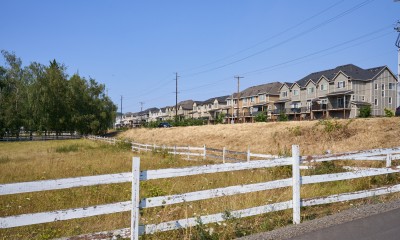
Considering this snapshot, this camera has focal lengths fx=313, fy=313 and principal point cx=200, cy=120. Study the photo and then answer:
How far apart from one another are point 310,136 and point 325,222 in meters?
20.9

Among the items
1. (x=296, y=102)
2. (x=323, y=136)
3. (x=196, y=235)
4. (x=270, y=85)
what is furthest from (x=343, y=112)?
(x=196, y=235)

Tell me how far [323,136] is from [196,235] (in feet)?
70.7

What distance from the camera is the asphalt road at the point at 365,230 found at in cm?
446

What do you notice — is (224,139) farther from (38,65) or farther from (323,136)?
(38,65)

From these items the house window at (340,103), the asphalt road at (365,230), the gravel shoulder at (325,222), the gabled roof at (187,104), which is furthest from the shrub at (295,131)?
the gabled roof at (187,104)

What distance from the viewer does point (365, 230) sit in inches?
187

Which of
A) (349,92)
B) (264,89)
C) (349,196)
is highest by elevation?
(264,89)

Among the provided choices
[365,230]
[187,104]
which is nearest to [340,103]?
[365,230]

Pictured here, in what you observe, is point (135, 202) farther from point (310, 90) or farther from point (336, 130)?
point (310, 90)

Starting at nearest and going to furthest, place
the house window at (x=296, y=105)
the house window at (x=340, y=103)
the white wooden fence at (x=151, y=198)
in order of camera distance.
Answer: the white wooden fence at (x=151, y=198)
the house window at (x=340, y=103)
the house window at (x=296, y=105)

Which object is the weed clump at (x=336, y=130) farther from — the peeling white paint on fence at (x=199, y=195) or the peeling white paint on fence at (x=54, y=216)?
the peeling white paint on fence at (x=54, y=216)

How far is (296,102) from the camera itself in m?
64.1

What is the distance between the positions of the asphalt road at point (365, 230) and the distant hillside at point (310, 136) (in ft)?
31.0

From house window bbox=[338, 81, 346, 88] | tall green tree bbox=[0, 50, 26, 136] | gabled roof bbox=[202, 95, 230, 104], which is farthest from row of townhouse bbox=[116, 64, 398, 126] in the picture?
tall green tree bbox=[0, 50, 26, 136]
